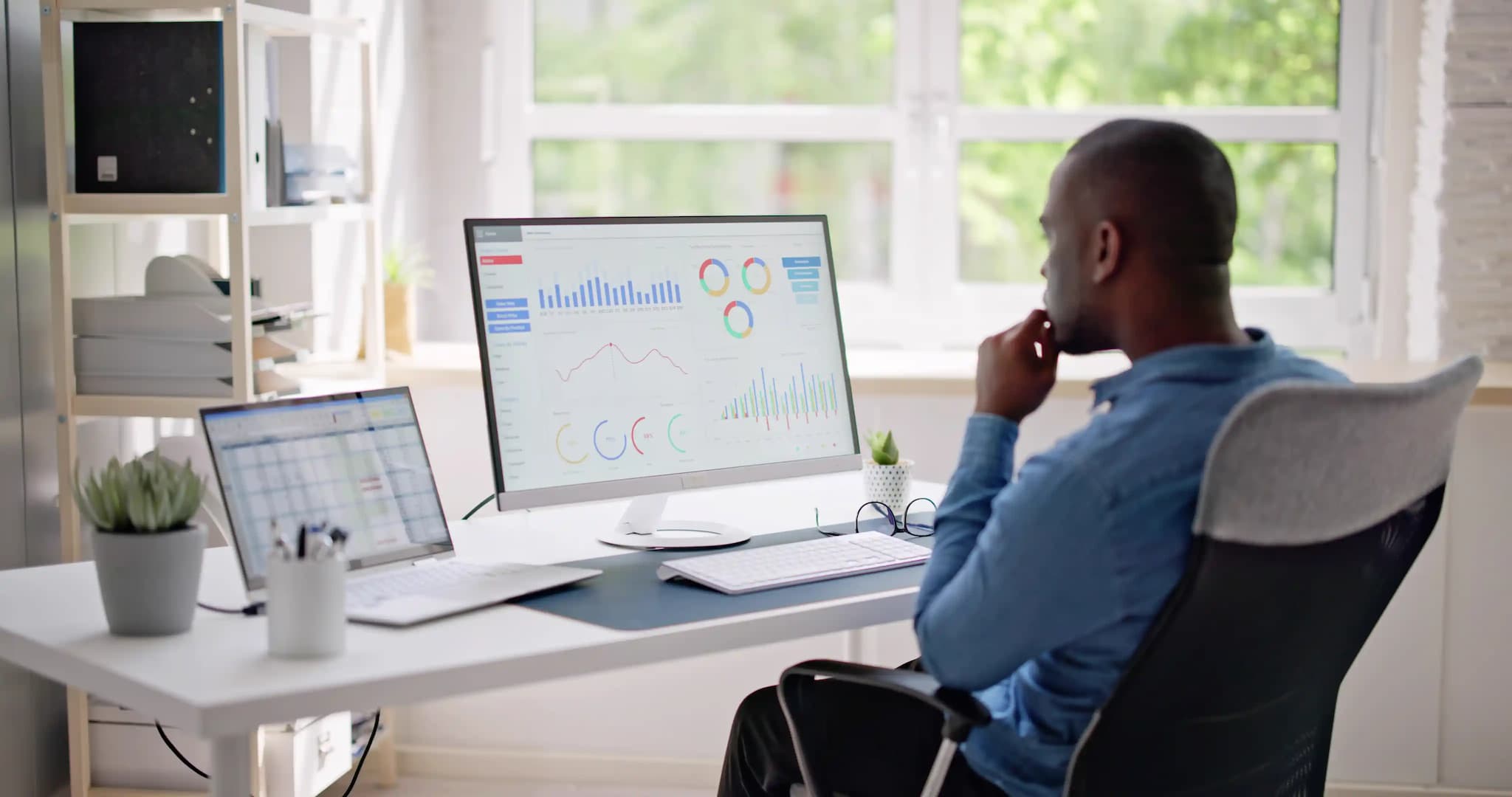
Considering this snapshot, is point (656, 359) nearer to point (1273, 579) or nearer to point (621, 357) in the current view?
point (621, 357)

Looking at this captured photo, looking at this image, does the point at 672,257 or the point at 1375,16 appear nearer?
the point at 672,257

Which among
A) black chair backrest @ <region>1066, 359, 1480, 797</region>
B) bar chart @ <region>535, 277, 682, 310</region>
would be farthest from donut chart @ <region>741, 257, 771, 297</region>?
black chair backrest @ <region>1066, 359, 1480, 797</region>

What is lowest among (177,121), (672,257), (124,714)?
(124,714)

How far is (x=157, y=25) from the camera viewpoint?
241 centimetres

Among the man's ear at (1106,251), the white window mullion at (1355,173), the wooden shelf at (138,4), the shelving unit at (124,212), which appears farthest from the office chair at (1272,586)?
the white window mullion at (1355,173)

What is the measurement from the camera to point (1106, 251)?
59.7 inches

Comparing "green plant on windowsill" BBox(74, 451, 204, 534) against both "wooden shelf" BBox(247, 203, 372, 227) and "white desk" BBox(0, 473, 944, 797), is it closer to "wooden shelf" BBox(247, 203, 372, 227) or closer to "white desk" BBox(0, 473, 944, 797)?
"white desk" BBox(0, 473, 944, 797)

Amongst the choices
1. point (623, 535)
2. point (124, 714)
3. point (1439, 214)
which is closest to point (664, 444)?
point (623, 535)

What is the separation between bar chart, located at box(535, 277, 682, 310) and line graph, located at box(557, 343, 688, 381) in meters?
0.06

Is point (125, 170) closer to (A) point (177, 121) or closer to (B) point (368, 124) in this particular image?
(A) point (177, 121)

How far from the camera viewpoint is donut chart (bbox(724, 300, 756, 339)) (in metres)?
2.15

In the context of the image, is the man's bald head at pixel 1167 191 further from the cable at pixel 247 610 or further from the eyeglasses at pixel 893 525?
the cable at pixel 247 610

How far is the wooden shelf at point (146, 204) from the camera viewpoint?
7.89 feet

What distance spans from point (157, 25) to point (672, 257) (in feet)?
3.09
